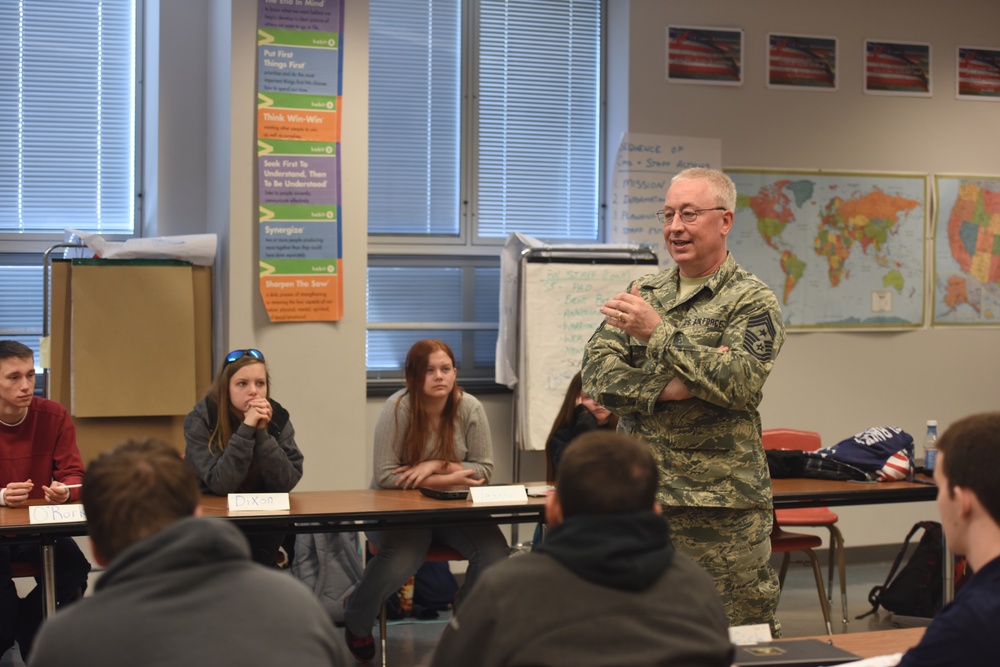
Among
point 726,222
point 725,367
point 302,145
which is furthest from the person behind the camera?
point 302,145

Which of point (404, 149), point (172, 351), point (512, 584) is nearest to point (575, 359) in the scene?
point (404, 149)

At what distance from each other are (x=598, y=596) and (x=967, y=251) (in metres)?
5.40

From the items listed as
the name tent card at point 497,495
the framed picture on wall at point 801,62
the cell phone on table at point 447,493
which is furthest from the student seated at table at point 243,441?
the framed picture on wall at point 801,62

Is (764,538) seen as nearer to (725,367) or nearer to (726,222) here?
(725,367)

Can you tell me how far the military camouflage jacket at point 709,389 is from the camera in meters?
2.29

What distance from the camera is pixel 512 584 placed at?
4.42ft

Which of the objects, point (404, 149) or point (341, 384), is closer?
point (341, 384)

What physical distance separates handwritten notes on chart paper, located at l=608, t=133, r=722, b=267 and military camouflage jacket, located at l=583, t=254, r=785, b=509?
3.00 metres

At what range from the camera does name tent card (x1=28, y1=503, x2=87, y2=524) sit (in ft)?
10.0

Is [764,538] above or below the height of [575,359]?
below

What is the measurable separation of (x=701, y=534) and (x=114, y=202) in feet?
12.9

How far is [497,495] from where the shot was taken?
354 centimetres

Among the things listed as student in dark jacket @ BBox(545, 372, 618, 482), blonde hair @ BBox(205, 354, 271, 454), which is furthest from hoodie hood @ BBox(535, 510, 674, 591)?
student in dark jacket @ BBox(545, 372, 618, 482)

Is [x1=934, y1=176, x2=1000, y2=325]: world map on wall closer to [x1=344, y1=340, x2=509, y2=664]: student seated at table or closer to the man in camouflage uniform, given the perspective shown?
[x1=344, y1=340, x2=509, y2=664]: student seated at table
